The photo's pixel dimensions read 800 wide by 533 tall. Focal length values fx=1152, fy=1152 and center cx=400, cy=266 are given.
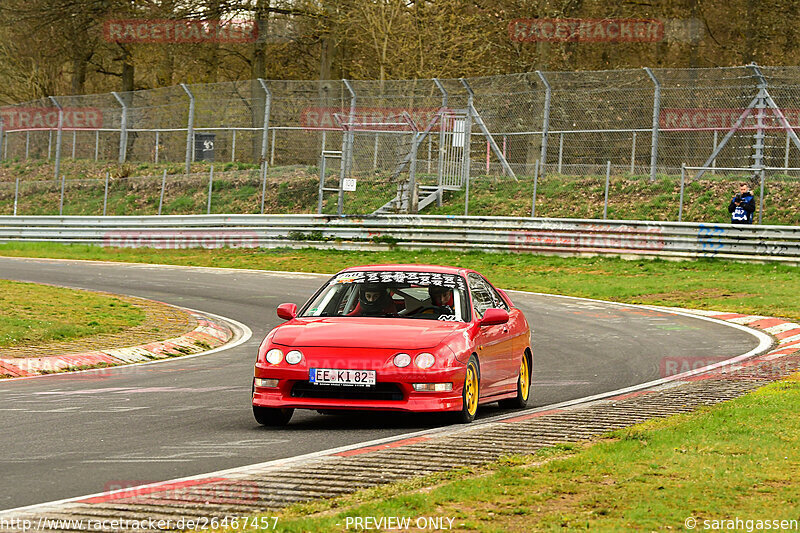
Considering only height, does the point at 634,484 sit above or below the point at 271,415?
above

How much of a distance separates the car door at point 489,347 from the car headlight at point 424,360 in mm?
743

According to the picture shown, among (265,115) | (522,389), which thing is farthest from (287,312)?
(265,115)

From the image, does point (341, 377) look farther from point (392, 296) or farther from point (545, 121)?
point (545, 121)

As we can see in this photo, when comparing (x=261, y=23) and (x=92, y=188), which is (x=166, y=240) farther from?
(x=261, y=23)

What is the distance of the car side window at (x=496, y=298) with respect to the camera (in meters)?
11.1

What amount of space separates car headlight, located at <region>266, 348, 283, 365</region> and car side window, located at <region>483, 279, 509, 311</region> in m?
2.67

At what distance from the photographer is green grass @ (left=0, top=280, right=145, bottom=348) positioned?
1472 centimetres

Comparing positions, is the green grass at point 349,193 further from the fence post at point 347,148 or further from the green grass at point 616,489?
the green grass at point 616,489

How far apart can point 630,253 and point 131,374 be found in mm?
17088

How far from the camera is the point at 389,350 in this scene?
8992 mm

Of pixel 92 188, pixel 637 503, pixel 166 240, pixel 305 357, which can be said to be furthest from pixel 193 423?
pixel 92 188

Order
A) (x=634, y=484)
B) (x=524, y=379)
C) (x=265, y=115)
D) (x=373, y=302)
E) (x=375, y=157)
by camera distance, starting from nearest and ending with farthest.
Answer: (x=634, y=484) < (x=373, y=302) < (x=524, y=379) < (x=375, y=157) < (x=265, y=115)

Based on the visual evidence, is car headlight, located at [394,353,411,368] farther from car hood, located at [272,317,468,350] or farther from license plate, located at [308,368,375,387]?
license plate, located at [308,368,375,387]

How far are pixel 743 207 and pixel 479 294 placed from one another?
16898mm
